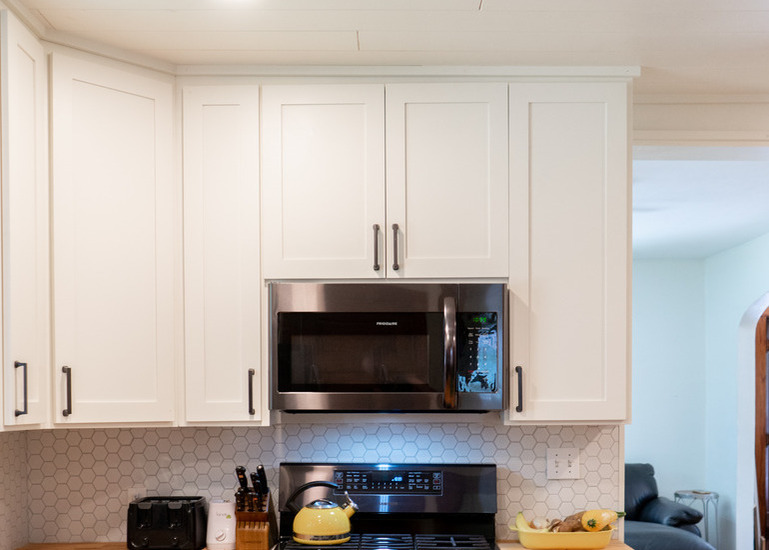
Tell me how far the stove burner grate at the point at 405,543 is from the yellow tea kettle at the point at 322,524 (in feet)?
0.08

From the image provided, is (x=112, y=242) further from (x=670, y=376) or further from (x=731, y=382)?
(x=670, y=376)

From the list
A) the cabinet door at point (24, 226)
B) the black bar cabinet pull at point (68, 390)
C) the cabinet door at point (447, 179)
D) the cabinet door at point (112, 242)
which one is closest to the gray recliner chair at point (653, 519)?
the cabinet door at point (447, 179)

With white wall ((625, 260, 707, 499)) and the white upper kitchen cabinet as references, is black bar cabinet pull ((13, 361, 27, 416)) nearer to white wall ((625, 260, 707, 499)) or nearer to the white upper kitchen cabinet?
the white upper kitchen cabinet

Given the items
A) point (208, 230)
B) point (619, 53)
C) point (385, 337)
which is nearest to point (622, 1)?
point (619, 53)

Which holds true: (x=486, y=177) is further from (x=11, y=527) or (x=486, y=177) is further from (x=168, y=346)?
(x=11, y=527)

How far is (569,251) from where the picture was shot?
2.63 m

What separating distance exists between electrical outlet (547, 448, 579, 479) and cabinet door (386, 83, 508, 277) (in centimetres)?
70

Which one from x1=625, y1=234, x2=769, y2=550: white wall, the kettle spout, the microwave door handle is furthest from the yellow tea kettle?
x1=625, y1=234, x2=769, y2=550: white wall

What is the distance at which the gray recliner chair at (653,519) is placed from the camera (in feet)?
21.1

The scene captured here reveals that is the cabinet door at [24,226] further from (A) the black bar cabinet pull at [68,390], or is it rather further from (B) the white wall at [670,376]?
(B) the white wall at [670,376]

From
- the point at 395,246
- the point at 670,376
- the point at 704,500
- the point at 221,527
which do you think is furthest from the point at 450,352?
the point at 670,376

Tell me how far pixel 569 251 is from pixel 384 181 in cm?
61

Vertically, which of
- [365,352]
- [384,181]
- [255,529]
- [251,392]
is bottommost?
[255,529]

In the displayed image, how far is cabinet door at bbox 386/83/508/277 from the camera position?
262 centimetres
